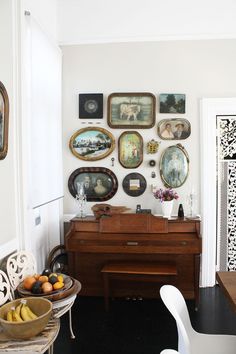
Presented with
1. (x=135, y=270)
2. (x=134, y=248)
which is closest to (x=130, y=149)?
(x=134, y=248)

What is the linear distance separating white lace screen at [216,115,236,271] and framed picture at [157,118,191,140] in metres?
0.40

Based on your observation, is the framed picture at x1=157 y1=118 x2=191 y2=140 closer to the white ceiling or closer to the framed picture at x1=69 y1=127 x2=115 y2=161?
the framed picture at x1=69 y1=127 x2=115 y2=161

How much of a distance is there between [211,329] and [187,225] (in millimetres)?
1027

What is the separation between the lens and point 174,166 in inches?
151

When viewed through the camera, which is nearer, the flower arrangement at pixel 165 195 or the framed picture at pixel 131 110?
the flower arrangement at pixel 165 195

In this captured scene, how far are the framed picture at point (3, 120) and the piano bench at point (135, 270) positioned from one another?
5.40 ft

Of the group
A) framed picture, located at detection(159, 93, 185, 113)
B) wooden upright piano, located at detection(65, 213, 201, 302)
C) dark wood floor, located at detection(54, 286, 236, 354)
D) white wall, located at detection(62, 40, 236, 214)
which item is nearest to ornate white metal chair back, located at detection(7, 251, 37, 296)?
dark wood floor, located at detection(54, 286, 236, 354)

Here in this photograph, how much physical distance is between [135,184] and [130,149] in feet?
1.41

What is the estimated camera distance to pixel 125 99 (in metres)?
3.84

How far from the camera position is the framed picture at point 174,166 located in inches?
150

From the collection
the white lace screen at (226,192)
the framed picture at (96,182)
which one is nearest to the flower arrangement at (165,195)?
the framed picture at (96,182)

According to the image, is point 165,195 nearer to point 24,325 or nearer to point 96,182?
point 96,182

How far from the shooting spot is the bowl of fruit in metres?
2.26

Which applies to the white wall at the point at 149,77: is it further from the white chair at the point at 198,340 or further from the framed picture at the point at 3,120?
the white chair at the point at 198,340
